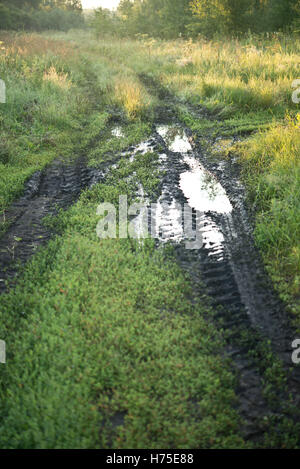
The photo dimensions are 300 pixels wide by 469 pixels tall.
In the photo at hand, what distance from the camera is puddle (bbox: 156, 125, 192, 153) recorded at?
797 centimetres

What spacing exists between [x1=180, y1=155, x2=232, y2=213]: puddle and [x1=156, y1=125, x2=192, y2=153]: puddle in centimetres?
102

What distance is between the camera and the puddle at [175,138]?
26.1 feet

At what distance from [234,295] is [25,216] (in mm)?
3795

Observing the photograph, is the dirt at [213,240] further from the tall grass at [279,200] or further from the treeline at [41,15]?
the treeline at [41,15]

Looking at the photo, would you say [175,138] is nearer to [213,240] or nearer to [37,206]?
[37,206]

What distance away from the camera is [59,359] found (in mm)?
2992

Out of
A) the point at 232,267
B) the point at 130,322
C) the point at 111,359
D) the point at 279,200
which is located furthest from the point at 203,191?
the point at 111,359

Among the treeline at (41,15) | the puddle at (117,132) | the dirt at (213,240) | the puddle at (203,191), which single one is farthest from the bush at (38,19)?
the puddle at (203,191)

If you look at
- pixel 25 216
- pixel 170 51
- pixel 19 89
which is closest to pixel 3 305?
pixel 25 216

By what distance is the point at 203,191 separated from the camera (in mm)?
6008

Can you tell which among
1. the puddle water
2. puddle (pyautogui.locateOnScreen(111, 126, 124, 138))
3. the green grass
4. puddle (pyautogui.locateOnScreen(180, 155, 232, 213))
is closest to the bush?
puddle (pyautogui.locateOnScreen(111, 126, 124, 138))

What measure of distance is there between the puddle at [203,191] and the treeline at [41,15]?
35.4 metres
